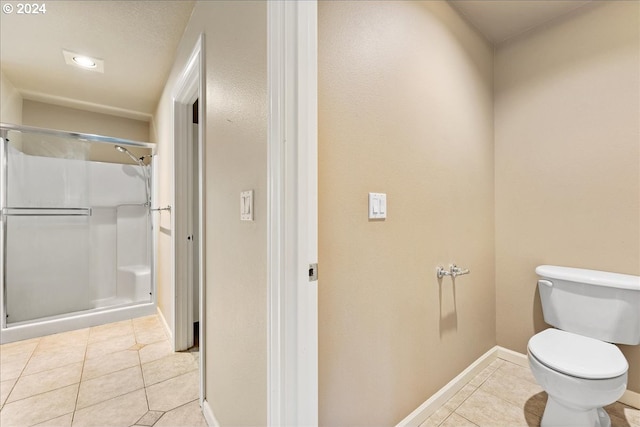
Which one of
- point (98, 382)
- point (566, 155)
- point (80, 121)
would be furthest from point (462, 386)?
point (80, 121)

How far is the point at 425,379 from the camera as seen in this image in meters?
1.34

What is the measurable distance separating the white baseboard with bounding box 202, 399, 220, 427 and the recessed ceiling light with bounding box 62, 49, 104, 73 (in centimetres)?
268

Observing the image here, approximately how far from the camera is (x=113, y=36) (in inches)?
75.0

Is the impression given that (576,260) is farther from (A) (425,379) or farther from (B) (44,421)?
(B) (44,421)

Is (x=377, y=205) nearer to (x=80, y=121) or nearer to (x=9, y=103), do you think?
(x=9, y=103)

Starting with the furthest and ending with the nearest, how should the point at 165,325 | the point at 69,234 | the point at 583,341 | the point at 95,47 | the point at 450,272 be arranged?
the point at 69,234 < the point at 165,325 < the point at 95,47 < the point at 450,272 < the point at 583,341

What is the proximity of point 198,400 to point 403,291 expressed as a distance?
1309 mm

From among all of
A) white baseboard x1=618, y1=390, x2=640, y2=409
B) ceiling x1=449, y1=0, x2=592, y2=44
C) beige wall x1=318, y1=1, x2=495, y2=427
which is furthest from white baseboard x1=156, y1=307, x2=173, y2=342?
ceiling x1=449, y1=0, x2=592, y2=44

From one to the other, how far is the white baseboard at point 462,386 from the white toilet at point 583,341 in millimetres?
301

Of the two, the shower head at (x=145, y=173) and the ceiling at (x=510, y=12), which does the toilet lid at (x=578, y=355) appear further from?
the shower head at (x=145, y=173)

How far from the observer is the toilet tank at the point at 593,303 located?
131cm

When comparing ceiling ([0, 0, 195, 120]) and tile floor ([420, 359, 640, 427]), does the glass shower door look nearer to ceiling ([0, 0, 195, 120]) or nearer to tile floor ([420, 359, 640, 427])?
ceiling ([0, 0, 195, 120])

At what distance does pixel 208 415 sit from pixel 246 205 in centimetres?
114

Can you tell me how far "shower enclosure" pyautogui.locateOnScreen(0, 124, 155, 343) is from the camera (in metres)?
2.37
